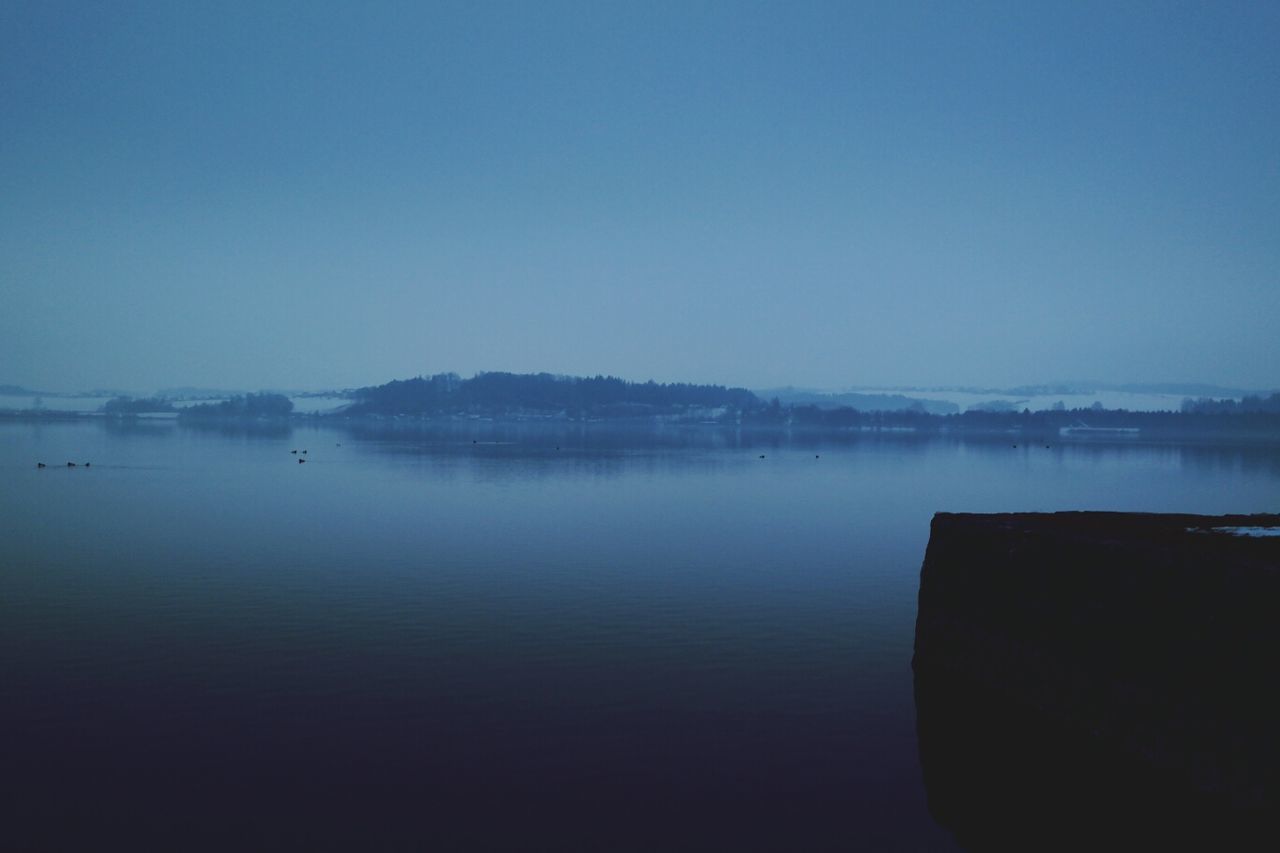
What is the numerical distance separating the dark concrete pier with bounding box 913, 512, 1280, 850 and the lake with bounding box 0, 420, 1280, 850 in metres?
0.95

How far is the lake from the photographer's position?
34.6ft

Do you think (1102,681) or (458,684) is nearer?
(1102,681)

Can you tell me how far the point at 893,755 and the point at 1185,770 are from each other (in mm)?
4187

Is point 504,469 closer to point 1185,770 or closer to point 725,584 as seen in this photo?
point 725,584

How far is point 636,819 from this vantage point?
10.6 metres

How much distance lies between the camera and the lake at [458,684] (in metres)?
10.5

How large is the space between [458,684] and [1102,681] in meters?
8.79

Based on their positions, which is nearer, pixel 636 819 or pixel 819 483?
pixel 636 819

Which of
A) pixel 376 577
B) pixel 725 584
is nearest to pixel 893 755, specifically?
pixel 725 584

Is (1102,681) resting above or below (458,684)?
above

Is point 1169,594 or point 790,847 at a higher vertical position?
point 1169,594

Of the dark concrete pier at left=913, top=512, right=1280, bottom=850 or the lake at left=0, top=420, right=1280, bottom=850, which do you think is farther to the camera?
the lake at left=0, top=420, right=1280, bottom=850

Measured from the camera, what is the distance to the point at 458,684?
14.8 m

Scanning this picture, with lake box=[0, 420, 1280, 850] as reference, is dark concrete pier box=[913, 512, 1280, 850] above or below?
above
